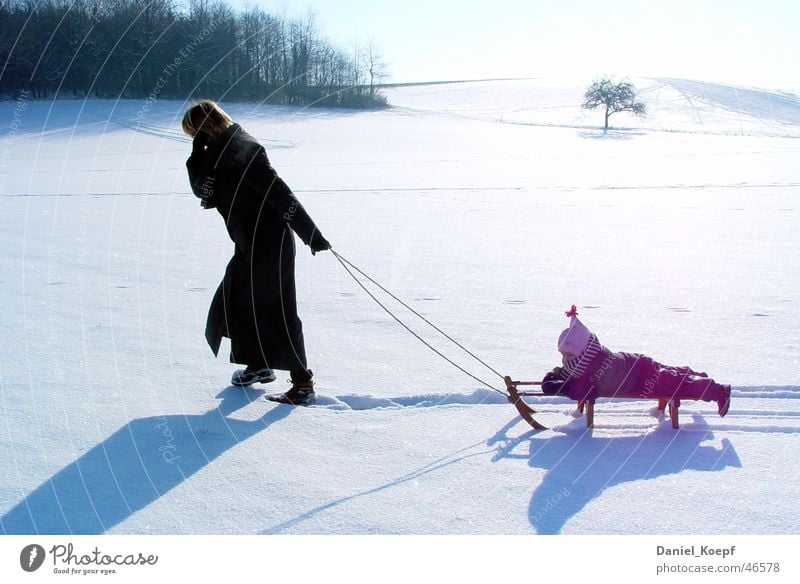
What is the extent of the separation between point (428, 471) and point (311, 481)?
467 millimetres

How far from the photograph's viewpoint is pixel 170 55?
887 inches

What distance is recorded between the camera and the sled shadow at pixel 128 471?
2.42 m

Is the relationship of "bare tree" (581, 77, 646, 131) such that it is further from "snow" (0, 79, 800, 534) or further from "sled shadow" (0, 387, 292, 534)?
"sled shadow" (0, 387, 292, 534)

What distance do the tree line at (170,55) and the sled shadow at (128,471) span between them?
7318 millimetres

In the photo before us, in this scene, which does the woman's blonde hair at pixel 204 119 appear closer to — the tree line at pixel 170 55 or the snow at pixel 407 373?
the snow at pixel 407 373

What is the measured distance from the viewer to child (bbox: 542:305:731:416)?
9.89ft

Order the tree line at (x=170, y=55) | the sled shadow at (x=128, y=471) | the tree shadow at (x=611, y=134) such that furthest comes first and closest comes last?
the tree shadow at (x=611, y=134), the tree line at (x=170, y=55), the sled shadow at (x=128, y=471)

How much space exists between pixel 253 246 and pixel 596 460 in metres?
1.92

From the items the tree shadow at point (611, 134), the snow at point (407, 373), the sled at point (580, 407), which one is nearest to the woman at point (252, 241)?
the snow at point (407, 373)

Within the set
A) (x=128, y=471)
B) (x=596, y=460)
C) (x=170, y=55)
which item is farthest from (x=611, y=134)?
(x=128, y=471)

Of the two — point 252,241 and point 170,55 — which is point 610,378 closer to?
point 252,241

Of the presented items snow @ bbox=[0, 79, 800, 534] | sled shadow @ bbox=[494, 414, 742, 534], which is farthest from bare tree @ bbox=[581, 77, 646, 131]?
sled shadow @ bbox=[494, 414, 742, 534]

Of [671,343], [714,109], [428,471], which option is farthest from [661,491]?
[714,109]
